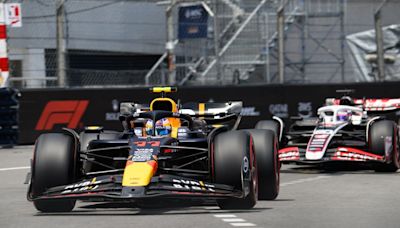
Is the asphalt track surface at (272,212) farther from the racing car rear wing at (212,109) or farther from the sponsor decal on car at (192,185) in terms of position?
the racing car rear wing at (212,109)

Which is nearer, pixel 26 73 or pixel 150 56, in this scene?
pixel 26 73

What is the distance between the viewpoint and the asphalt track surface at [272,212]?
9656mm

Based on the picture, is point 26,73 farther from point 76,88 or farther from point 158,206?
point 158,206

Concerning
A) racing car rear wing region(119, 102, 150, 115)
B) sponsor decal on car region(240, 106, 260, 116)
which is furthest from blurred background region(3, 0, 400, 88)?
racing car rear wing region(119, 102, 150, 115)

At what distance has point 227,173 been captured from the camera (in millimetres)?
10617

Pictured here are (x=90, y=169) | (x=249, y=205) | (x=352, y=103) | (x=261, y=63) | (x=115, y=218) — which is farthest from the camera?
(x=261, y=63)

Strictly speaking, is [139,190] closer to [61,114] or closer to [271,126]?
[271,126]

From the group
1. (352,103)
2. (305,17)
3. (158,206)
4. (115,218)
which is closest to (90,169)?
(158,206)

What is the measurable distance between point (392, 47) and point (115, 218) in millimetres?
22268

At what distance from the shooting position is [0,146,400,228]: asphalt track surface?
31.7ft

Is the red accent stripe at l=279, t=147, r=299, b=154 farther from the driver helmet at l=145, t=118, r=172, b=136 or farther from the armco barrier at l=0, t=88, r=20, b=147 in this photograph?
Result: the armco barrier at l=0, t=88, r=20, b=147

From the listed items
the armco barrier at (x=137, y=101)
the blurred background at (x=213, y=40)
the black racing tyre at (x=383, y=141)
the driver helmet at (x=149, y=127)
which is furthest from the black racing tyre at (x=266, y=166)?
the blurred background at (x=213, y=40)

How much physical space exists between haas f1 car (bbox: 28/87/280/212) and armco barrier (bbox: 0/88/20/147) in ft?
34.7

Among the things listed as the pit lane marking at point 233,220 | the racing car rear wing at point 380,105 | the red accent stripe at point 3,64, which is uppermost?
the red accent stripe at point 3,64
